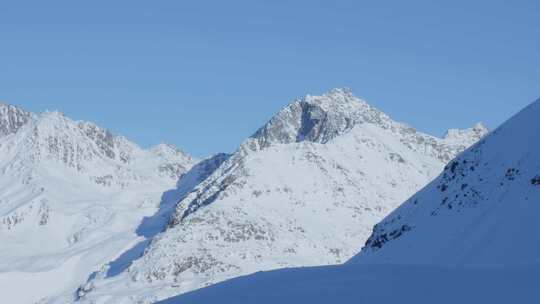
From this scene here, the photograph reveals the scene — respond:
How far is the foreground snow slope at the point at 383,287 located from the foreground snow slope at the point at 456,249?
31mm

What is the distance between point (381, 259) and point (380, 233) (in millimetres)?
11851

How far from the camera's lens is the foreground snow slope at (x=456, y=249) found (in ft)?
72.9

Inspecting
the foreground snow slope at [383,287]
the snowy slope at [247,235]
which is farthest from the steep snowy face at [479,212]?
the snowy slope at [247,235]

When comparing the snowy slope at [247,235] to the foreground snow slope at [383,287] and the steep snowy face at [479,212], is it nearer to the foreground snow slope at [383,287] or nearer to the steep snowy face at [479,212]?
the steep snowy face at [479,212]

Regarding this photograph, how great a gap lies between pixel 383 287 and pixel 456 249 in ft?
161

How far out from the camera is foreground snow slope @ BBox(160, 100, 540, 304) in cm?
2223

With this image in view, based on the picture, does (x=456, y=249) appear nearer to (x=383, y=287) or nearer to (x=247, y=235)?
(x=383, y=287)

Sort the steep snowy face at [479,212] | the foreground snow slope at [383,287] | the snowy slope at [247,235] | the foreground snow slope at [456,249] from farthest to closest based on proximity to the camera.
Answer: the snowy slope at [247,235] → the steep snowy face at [479,212] → the foreground snow slope at [456,249] → the foreground snow slope at [383,287]

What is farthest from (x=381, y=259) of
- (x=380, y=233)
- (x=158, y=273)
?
(x=158, y=273)

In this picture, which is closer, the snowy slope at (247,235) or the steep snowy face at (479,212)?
the steep snowy face at (479,212)

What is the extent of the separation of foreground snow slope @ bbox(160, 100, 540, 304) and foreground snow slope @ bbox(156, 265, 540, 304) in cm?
3

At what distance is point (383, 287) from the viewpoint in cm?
2272

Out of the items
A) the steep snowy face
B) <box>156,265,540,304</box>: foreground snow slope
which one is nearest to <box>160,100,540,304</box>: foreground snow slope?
<box>156,265,540,304</box>: foreground snow slope

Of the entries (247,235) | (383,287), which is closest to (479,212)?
(383,287)
